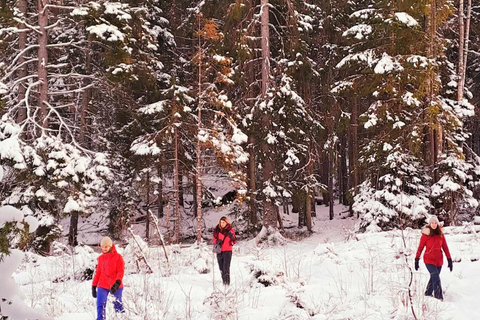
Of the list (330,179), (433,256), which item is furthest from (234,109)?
(330,179)

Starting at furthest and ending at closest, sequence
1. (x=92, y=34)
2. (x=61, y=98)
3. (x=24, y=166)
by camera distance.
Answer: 1. (x=61, y=98)
2. (x=92, y=34)
3. (x=24, y=166)

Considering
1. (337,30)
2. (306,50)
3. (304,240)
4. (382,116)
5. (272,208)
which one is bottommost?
(304,240)

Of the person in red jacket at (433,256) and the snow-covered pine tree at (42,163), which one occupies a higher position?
the snow-covered pine tree at (42,163)

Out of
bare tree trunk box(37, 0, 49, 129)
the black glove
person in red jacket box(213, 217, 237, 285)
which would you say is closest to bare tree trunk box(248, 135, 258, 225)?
bare tree trunk box(37, 0, 49, 129)

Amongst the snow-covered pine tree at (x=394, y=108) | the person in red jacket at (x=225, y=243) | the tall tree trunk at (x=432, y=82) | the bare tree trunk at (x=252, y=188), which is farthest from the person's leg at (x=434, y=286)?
the bare tree trunk at (x=252, y=188)

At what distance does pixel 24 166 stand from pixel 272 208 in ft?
32.1

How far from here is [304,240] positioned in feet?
62.1

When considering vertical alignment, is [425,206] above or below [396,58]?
below

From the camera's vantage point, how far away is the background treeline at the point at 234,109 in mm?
13844

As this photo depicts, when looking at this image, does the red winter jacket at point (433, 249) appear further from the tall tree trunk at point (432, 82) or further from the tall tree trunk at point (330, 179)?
the tall tree trunk at point (330, 179)

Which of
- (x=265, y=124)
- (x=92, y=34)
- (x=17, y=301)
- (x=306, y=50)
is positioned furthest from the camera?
(x=306, y=50)

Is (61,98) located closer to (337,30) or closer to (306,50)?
(306,50)

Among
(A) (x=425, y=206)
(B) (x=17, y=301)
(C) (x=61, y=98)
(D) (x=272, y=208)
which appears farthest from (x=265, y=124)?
(B) (x=17, y=301)

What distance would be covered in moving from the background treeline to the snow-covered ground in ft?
9.33
